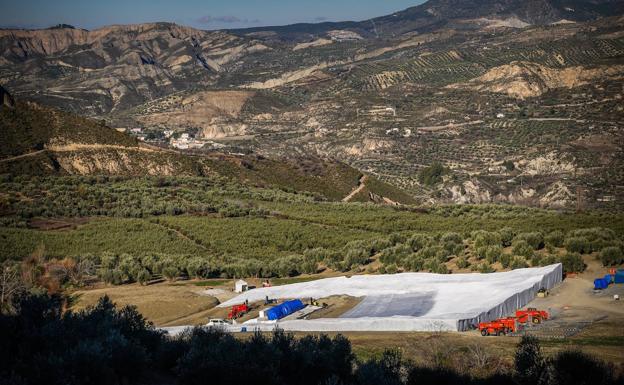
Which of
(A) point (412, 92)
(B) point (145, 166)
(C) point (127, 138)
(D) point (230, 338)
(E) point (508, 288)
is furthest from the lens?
(A) point (412, 92)

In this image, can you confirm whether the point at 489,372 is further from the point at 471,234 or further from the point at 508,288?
the point at 471,234

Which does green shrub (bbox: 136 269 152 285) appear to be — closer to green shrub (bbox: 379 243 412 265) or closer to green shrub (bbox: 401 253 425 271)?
green shrub (bbox: 379 243 412 265)

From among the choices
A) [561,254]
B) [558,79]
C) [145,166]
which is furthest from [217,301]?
[558,79]

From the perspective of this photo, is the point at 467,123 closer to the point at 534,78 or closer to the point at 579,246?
the point at 534,78

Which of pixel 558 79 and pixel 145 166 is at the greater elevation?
pixel 558 79

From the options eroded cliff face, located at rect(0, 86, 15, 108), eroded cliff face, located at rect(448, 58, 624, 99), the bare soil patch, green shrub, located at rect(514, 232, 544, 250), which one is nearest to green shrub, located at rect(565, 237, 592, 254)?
green shrub, located at rect(514, 232, 544, 250)
